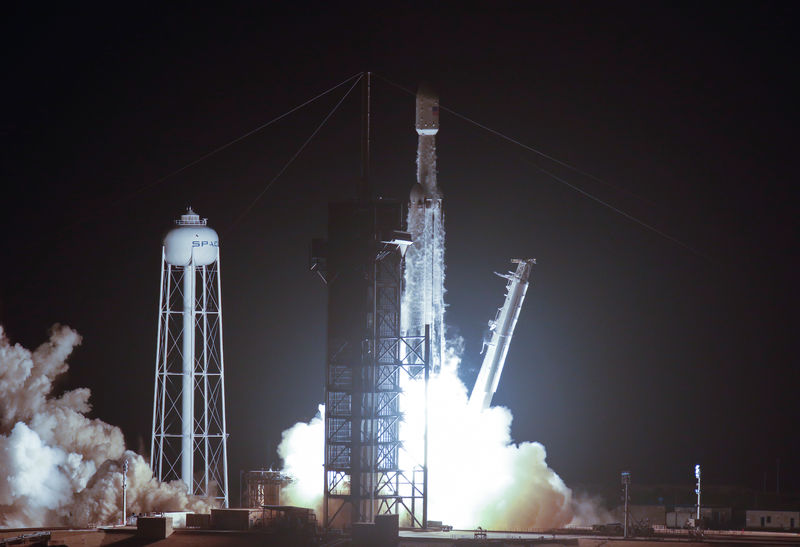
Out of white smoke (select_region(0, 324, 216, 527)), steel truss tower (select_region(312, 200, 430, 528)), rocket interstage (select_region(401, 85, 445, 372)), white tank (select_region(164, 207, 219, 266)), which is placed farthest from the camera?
white tank (select_region(164, 207, 219, 266))

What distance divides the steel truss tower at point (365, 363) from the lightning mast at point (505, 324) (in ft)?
14.3

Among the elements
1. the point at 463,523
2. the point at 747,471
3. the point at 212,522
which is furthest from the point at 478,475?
the point at 747,471

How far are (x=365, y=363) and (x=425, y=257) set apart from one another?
7.73 meters

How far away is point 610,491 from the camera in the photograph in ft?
299

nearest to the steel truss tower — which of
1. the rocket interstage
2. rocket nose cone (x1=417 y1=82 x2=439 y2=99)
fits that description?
the rocket interstage

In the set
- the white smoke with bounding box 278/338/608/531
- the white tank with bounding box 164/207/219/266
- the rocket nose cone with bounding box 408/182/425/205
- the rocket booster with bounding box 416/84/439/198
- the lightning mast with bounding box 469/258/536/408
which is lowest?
the white smoke with bounding box 278/338/608/531

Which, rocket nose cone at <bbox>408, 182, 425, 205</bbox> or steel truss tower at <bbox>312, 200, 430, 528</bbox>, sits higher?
rocket nose cone at <bbox>408, 182, 425, 205</bbox>

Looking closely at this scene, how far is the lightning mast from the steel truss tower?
437 cm

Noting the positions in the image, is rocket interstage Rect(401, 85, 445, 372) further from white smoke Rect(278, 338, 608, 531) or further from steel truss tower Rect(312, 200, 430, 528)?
steel truss tower Rect(312, 200, 430, 528)

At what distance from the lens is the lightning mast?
64062mm

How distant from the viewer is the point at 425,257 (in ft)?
218

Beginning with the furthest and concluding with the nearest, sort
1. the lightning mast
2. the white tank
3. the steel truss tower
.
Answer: the white tank → the lightning mast → the steel truss tower

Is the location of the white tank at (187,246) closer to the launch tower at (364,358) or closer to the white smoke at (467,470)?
the launch tower at (364,358)

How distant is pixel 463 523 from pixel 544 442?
97.8 feet
